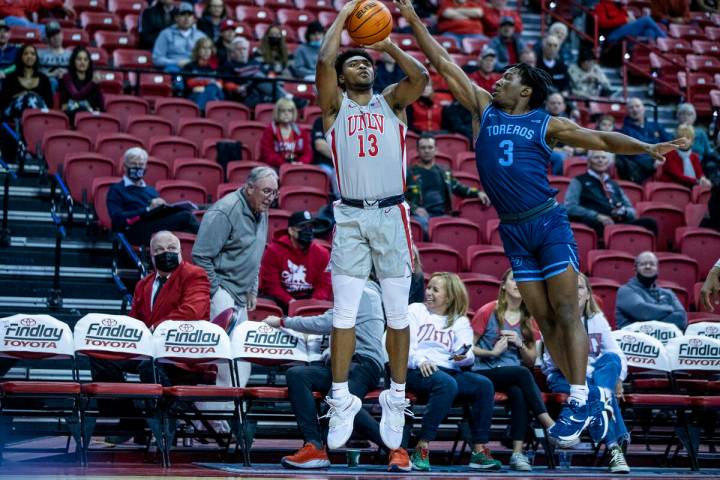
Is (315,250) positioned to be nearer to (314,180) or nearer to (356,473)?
(314,180)

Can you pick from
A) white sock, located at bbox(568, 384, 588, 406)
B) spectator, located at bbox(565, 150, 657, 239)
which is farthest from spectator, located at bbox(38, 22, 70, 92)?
white sock, located at bbox(568, 384, 588, 406)

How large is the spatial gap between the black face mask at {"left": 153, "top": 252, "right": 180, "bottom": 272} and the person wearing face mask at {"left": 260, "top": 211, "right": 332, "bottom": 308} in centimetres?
145

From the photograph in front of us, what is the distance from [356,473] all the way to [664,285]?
5321 millimetres

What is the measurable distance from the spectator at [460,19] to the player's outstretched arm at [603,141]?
36.1 feet

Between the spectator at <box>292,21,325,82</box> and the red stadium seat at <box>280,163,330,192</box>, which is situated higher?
the spectator at <box>292,21,325,82</box>

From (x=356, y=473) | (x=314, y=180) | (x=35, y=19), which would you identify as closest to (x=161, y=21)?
(x=35, y=19)

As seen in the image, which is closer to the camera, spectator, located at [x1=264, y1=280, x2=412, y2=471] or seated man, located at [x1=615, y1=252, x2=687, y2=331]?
spectator, located at [x1=264, y1=280, x2=412, y2=471]

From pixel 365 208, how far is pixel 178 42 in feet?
28.8

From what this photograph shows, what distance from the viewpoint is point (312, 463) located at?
8.12m

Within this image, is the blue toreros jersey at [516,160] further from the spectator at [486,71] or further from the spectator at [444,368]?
the spectator at [486,71]

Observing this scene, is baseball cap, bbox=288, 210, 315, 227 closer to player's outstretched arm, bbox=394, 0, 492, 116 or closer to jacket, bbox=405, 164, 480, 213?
jacket, bbox=405, 164, 480, 213

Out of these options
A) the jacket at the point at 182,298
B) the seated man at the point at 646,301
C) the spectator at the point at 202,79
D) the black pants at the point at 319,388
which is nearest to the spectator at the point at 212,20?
the spectator at the point at 202,79

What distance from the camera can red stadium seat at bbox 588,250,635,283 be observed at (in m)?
12.3

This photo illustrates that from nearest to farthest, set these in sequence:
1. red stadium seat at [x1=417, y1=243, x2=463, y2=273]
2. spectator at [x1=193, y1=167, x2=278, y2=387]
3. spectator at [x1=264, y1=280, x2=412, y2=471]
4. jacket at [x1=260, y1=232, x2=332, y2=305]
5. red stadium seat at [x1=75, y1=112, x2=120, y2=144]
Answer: spectator at [x1=264, y1=280, x2=412, y2=471], spectator at [x1=193, y1=167, x2=278, y2=387], jacket at [x1=260, y1=232, x2=332, y2=305], red stadium seat at [x1=417, y1=243, x2=463, y2=273], red stadium seat at [x1=75, y1=112, x2=120, y2=144]
